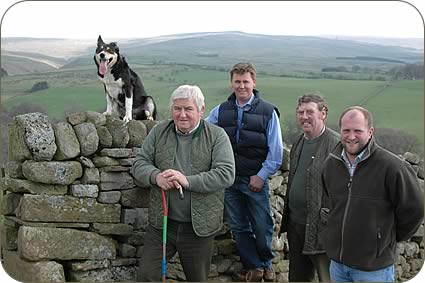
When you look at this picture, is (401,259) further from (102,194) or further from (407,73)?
(102,194)

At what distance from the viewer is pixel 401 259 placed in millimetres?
7906

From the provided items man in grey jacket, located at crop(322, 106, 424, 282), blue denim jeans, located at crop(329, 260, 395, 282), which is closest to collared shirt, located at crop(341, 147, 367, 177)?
man in grey jacket, located at crop(322, 106, 424, 282)

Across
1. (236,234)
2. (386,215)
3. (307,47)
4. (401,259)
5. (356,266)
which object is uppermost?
(307,47)

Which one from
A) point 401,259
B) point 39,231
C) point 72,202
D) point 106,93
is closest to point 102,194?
point 72,202

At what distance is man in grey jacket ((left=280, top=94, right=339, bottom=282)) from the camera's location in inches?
197

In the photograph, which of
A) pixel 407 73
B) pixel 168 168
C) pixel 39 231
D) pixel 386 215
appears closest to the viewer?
pixel 386 215

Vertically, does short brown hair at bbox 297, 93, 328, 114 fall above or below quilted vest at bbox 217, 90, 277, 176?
above

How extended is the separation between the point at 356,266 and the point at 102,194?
2633mm

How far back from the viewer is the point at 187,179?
4.70m

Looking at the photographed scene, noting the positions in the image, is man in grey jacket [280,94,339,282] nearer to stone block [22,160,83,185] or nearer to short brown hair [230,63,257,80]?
short brown hair [230,63,257,80]

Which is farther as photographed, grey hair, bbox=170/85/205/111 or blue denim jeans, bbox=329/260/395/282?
grey hair, bbox=170/85/205/111

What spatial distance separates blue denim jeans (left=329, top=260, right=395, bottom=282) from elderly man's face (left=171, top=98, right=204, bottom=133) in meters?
1.54

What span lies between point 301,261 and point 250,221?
0.75m

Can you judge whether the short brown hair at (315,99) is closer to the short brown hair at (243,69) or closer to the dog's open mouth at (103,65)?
the short brown hair at (243,69)
